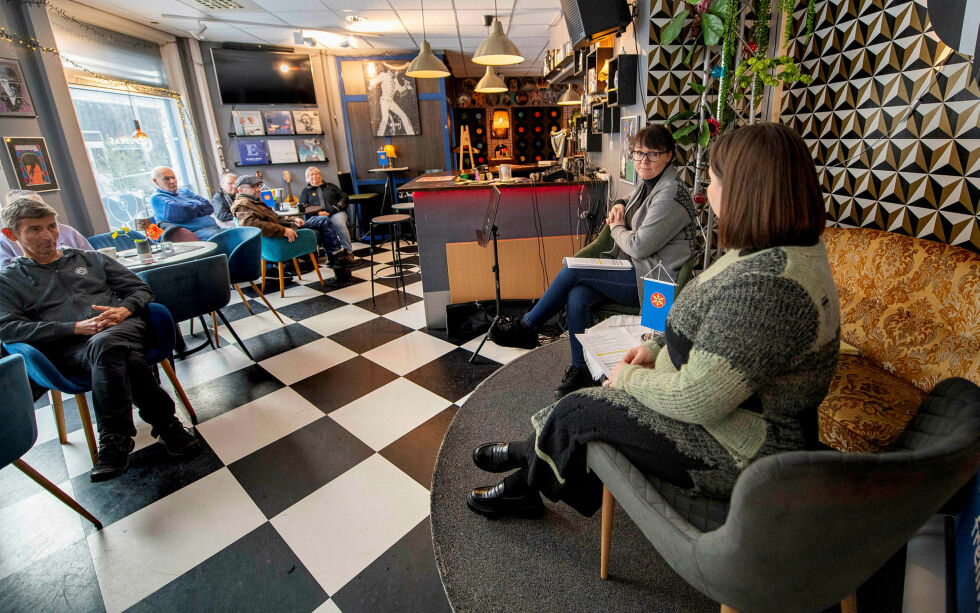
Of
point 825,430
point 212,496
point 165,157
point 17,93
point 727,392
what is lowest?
point 212,496

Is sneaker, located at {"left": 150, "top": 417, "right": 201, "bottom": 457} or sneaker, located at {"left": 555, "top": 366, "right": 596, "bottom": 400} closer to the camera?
sneaker, located at {"left": 150, "top": 417, "right": 201, "bottom": 457}

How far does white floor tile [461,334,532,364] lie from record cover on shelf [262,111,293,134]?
17.7 ft

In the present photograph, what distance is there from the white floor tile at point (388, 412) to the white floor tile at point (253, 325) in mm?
1515

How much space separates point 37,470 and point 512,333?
2436mm

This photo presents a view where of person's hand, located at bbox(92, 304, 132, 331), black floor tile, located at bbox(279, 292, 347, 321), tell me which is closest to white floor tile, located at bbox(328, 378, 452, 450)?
person's hand, located at bbox(92, 304, 132, 331)

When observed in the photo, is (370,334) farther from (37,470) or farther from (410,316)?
(37,470)

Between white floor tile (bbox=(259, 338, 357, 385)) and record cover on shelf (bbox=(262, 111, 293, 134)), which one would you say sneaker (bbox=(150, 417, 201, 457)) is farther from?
record cover on shelf (bbox=(262, 111, 293, 134))

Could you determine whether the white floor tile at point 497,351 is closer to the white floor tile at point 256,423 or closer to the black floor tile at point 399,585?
the white floor tile at point 256,423

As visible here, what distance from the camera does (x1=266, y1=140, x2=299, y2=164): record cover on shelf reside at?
661 cm

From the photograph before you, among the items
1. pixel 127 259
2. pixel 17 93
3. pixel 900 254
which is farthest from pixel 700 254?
pixel 17 93

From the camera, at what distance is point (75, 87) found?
13.8ft

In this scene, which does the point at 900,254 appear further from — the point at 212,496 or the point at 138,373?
the point at 138,373

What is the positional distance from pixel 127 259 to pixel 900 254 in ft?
13.7

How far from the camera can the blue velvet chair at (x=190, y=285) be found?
2412mm
